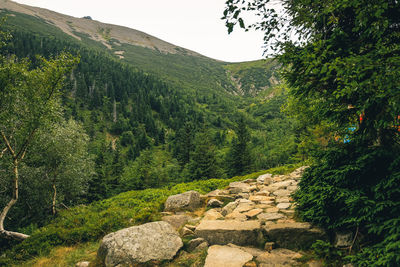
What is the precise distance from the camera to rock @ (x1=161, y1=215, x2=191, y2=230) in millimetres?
8220

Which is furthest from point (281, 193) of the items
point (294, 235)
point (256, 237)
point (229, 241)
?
point (229, 241)

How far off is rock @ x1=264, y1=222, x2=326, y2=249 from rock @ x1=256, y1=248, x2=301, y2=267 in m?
0.24

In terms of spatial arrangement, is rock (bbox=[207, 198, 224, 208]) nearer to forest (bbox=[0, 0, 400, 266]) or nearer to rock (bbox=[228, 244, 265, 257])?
forest (bbox=[0, 0, 400, 266])

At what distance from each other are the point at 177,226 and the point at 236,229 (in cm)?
312

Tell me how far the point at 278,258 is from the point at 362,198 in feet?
7.49

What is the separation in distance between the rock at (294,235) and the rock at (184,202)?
16.5ft

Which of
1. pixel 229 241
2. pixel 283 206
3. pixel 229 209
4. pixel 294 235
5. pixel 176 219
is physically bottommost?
pixel 176 219

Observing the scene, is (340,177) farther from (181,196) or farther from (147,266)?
(181,196)

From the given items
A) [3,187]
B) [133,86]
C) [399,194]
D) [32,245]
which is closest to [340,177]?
[399,194]

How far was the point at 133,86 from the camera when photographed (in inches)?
5153

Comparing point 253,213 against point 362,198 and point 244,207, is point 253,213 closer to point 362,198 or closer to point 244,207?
point 244,207

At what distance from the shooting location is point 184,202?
991 centimetres

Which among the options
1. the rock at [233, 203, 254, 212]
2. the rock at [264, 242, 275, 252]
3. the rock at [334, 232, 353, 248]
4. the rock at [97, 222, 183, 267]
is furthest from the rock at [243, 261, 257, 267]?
the rock at [233, 203, 254, 212]

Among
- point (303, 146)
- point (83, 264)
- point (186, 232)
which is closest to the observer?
point (83, 264)
